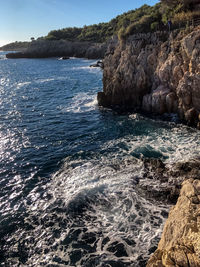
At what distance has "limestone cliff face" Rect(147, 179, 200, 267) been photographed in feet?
18.9

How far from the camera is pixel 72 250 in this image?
10508 millimetres

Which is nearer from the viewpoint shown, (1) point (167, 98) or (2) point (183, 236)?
(2) point (183, 236)

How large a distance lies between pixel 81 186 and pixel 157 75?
1872cm

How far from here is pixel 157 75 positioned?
87.7ft

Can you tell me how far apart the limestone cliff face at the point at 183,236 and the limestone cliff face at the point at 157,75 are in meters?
15.0

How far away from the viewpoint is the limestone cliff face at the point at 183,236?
5766 mm

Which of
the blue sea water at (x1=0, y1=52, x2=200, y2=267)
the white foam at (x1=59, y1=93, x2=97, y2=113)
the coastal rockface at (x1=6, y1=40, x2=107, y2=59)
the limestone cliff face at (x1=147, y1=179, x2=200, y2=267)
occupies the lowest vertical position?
the blue sea water at (x1=0, y1=52, x2=200, y2=267)

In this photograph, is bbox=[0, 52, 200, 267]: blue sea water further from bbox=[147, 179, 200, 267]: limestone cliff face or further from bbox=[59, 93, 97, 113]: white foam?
bbox=[147, 179, 200, 267]: limestone cliff face

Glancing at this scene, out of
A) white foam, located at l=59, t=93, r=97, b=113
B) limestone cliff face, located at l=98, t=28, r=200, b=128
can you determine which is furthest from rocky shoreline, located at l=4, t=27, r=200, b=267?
white foam, located at l=59, t=93, r=97, b=113

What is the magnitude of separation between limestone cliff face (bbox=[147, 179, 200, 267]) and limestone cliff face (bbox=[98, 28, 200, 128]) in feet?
49.3

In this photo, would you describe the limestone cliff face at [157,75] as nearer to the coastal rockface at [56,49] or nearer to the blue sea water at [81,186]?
the blue sea water at [81,186]

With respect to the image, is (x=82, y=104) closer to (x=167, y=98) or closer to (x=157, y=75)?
(x=157, y=75)

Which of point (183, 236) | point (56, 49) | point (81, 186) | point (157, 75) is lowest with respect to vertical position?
point (81, 186)

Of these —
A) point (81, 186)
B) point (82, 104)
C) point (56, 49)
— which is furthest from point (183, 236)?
point (56, 49)
